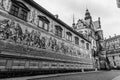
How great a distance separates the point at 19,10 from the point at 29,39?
3.48 meters

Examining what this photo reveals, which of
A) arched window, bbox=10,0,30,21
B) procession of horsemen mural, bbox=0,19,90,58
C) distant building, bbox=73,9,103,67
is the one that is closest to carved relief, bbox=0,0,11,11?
arched window, bbox=10,0,30,21

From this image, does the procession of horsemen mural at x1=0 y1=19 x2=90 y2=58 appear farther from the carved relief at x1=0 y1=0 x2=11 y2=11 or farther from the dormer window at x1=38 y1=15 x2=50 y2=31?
the dormer window at x1=38 y1=15 x2=50 y2=31

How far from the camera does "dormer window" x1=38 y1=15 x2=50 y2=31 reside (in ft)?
42.2

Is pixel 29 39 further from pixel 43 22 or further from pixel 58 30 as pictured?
pixel 58 30

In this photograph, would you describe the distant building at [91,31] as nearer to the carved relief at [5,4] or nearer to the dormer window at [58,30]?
the dormer window at [58,30]

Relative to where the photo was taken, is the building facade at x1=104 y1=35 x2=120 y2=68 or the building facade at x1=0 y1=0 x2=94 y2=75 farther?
the building facade at x1=104 y1=35 x2=120 y2=68

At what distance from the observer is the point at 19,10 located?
34.6 feet

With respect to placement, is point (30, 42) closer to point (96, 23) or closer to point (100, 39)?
point (100, 39)

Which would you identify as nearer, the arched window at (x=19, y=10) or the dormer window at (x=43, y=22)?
the arched window at (x=19, y=10)

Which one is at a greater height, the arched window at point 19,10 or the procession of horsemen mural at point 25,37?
the arched window at point 19,10

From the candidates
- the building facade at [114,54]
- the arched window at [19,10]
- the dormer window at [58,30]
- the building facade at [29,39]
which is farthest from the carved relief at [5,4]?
the building facade at [114,54]

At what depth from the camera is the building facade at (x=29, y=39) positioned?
8680 millimetres

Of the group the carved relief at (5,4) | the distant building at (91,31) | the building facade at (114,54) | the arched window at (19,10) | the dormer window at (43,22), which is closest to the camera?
the carved relief at (5,4)

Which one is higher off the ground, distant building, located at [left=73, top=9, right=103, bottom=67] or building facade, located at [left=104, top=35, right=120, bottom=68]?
distant building, located at [left=73, top=9, right=103, bottom=67]
